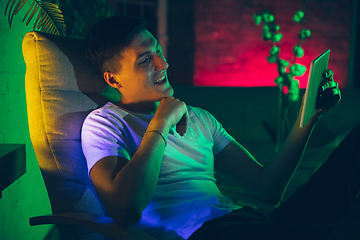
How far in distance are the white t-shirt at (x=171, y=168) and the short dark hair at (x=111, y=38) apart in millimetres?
191

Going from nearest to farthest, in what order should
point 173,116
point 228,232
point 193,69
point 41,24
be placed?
point 228,232
point 173,116
point 41,24
point 193,69

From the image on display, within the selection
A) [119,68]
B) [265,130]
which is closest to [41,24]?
[119,68]

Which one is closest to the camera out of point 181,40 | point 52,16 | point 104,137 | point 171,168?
point 104,137

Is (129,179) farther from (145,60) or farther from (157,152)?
(145,60)

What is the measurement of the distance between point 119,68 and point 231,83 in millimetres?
4669

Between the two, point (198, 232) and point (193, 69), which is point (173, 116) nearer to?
point (198, 232)

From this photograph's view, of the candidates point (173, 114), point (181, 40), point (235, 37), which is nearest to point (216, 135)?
point (173, 114)

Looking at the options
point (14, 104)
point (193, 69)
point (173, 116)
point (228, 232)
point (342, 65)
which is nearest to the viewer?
point (228, 232)

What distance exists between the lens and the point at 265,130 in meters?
3.14

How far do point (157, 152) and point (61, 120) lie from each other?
1.40 feet

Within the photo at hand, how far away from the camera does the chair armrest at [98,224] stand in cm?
88

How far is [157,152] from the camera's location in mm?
993

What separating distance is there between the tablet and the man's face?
0.50m

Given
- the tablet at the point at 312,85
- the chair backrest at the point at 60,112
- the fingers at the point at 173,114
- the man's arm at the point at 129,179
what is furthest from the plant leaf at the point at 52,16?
the tablet at the point at 312,85
